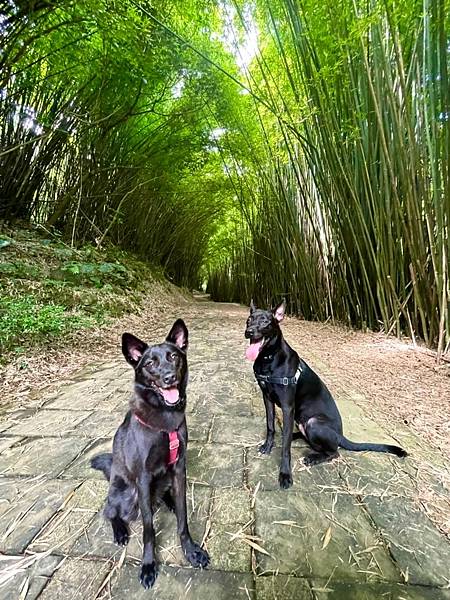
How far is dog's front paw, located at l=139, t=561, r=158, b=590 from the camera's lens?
848 mm

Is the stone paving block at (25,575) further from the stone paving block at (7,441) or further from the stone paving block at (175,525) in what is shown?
the stone paving block at (7,441)

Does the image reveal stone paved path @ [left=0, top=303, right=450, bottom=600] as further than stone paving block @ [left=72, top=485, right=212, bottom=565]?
No

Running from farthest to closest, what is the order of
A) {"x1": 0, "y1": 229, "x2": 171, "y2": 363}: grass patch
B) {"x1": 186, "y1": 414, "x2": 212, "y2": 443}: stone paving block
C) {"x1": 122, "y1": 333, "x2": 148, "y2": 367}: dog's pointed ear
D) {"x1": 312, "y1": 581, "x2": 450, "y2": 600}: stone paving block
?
{"x1": 0, "y1": 229, "x2": 171, "y2": 363}: grass patch, {"x1": 186, "y1": 414, "x2": 212, "y2": 443}: stone paving block, {"x1": 122, "y1": 333, "x2": 148, "y2": 367}: dog's pointed ear, {"x1": 312, "y1": 581, "x2": 450, "y2": 600}: stone paving block

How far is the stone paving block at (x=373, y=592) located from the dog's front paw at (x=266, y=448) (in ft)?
2.07

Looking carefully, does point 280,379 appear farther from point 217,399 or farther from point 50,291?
point 50,291

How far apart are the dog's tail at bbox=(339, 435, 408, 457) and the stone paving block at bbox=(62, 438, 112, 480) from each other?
0.99m

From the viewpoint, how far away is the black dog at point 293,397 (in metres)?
1.40

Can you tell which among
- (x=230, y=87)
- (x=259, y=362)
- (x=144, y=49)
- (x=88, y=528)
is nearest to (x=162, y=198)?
(x=230, y=87)

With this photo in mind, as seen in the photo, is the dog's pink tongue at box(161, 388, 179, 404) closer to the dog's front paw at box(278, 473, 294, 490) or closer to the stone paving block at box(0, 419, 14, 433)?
the dog's front paw at box(278, 473, 294, 490)

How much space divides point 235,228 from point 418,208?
320 inches

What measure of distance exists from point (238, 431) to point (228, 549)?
0.71 metres

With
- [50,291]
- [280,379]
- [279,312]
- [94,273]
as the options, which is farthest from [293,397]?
[94,273]

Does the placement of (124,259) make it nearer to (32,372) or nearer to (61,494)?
(32,372)

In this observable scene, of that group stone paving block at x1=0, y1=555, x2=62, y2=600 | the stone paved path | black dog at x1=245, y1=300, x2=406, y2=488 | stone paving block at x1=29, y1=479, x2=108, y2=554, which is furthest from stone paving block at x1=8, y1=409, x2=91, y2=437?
black dog at x1=245, y1=300, x2=406, y2=488
